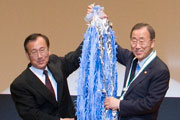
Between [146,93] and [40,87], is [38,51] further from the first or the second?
[146,93]

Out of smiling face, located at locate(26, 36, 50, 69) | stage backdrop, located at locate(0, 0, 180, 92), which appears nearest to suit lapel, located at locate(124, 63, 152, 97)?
smiling face, located at locate(26, 36, 50, 69)

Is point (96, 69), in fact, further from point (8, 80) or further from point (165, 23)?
point (165, 23)

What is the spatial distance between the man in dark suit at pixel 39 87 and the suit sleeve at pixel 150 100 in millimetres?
438

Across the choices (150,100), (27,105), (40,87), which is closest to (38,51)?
(40,87)

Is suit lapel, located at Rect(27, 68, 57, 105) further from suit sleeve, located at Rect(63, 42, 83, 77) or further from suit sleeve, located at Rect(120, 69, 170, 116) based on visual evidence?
suit sleeve, located at Rect(120, 69, 170, 116)

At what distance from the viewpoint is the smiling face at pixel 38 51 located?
6.26 feet

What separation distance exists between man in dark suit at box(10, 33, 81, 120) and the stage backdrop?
3.64 m

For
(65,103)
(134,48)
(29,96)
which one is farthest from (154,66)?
(29,96)

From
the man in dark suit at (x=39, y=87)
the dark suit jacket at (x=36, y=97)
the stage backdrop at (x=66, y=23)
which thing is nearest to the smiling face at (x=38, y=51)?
the man in dark suit at (x=39, y=87)

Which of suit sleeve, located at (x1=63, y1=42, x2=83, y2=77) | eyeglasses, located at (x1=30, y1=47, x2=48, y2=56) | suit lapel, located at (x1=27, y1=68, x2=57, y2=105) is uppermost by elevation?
eyeglasses, located at (x1=30, y1=47, x2=48, y2=56)

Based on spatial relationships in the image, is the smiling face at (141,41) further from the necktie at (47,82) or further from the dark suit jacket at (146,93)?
the necktie at (47,82)

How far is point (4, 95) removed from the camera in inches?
187

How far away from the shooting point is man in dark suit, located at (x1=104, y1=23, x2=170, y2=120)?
184cm

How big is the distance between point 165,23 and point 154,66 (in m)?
4.70
